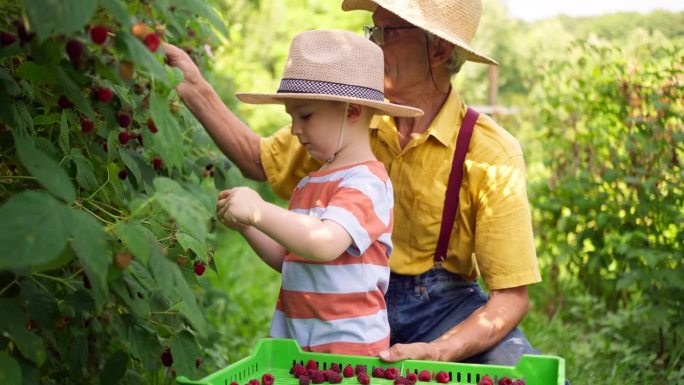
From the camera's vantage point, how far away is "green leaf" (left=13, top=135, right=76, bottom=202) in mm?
1708

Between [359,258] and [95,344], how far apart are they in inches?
45.2

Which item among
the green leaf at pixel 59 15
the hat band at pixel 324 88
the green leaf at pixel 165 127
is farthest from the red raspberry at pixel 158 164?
the green leaf at pixel 59 15

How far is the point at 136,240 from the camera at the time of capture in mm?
1674

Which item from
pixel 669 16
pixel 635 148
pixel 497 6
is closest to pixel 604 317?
pixel 635 148

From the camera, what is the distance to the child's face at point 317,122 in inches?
106

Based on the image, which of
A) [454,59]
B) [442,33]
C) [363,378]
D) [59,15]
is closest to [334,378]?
[363,378]

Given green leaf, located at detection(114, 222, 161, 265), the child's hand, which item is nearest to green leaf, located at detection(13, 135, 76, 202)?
green leaf, located at detection(114, 222, 161, 265)

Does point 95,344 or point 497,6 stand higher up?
point 95,344

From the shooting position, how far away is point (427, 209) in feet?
10.7

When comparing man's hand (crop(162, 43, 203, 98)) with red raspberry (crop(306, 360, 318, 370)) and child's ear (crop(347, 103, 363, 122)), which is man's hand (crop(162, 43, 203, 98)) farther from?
red raspberry (crop(306, 360, 318, 370))

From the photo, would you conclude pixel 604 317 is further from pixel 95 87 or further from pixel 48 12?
pixel 48 12

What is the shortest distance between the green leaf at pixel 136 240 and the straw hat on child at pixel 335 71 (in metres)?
0.93

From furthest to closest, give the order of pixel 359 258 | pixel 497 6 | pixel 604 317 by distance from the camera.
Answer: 1. pixel 497 6
2. pixel 604 317
3. pixel 359 258

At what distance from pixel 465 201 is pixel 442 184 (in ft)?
0.33
